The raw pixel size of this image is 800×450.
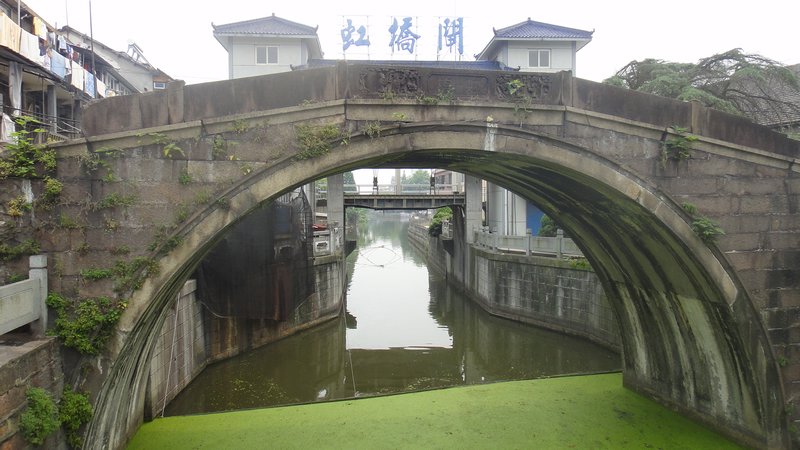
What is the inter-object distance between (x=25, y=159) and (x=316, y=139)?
2.65m

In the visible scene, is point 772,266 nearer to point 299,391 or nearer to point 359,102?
point 359,102

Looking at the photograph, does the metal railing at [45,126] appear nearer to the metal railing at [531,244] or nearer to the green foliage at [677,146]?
the green foliage at [677,146]

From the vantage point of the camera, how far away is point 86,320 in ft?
14.0

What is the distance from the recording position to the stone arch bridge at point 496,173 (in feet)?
15.0

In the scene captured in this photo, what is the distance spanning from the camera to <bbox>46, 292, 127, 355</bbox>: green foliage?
165 inches

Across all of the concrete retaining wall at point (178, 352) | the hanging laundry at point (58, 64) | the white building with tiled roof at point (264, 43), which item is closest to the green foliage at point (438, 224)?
the white building with tiled roof at point (264, 43)

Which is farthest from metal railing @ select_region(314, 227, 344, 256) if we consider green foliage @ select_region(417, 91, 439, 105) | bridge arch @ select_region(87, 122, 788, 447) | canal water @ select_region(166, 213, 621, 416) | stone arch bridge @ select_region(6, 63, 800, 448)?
green foliage @ select_region(417, 91, 439, 105)

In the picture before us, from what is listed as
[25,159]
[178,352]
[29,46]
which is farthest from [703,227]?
[29,46]

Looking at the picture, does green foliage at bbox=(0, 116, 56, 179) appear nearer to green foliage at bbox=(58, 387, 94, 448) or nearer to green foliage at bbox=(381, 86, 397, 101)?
green foliage at bbox=(58, 387, 94, 448)

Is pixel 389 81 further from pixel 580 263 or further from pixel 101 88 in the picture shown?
pixel 101 88

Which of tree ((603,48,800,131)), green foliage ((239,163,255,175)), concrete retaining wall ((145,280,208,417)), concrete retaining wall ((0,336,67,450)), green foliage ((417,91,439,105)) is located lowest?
concrete retaining wall ((145,280,208,417))

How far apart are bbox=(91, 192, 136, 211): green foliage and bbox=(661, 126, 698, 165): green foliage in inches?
241

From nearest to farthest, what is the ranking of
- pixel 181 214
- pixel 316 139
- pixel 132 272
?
pixel 132 272
pixel 181 214
pixel 316 139

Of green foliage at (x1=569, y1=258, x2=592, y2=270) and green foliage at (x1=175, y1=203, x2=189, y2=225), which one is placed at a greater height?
green foliage at (x1=175, y1=203, x2=189, y2=225)
